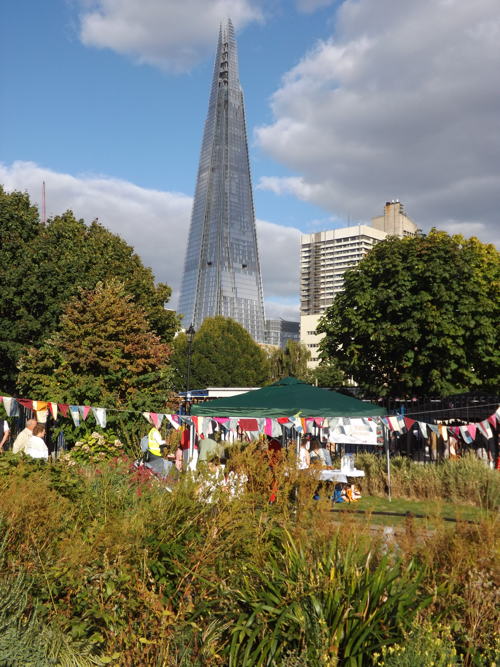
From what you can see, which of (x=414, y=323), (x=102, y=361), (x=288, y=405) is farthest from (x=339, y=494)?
(x=414, y=323)

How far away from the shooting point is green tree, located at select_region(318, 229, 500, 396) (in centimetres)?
2392

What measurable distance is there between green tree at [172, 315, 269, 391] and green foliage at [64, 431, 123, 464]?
45.3m

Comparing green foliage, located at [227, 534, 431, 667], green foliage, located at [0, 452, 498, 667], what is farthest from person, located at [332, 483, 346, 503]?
green foliage, located at [227, 534, 431, 667]

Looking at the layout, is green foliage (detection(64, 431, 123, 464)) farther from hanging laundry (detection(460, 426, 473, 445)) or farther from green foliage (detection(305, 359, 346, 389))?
green foliage (detection(305, 359, 346, 389))

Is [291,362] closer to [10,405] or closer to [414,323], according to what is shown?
[414,323]

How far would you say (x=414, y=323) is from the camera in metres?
23.9

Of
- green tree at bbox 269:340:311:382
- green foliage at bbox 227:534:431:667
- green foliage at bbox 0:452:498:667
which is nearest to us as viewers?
green foliage at bbox 227:534:431:667

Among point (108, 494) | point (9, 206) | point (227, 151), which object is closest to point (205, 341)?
point (9, 206)

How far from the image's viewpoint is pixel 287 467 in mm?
5867

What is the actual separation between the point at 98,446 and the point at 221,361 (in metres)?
47.1

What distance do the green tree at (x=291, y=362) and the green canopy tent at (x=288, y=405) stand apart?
185ft

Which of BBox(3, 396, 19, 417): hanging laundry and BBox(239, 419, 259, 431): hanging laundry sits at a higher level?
BBox(3, 396, 19, 417): hanging laundry

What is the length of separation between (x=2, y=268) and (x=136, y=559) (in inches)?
869

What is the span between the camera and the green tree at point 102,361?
17.0 metres
